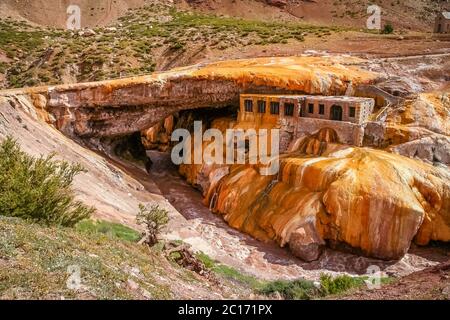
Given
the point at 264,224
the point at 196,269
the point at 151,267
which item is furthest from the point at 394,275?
the point at 151,267

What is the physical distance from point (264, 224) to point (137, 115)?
15.7 metres

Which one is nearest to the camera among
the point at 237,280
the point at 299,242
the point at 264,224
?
the point at 237,280

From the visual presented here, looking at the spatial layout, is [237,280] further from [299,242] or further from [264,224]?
[264,224]

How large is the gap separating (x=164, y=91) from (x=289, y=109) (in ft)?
34.4

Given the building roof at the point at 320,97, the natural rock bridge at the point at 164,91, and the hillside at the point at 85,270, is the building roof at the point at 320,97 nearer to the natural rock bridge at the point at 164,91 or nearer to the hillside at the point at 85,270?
the natural rock bridge at the point at 164,91

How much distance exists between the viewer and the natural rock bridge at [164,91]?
115 ft

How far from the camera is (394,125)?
31797mm

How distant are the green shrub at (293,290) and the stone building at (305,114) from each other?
50.0ft

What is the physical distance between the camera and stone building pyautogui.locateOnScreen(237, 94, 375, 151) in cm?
3130

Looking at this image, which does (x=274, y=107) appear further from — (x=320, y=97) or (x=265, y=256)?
(x=265, y=256)

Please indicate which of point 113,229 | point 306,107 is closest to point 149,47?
point 306,107

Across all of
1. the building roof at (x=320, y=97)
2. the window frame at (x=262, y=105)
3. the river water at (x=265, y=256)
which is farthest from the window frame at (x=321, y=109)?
the river water at (x=265, y=256)

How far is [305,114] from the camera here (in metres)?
33.7

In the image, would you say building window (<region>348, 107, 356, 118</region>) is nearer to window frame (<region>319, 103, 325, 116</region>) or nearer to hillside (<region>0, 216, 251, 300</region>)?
window frame (<region>319, 103, 325, 116</region>)
